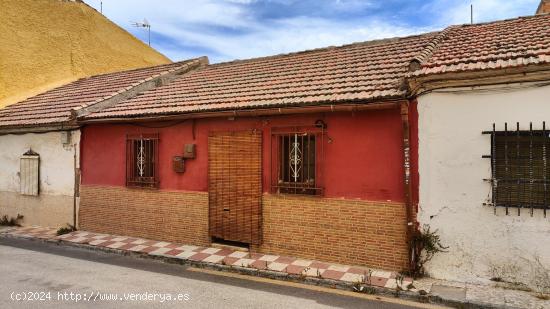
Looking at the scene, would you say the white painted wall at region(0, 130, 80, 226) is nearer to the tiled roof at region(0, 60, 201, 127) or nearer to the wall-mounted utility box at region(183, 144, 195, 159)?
the tiled roof at region(0, 60, 201, 127)

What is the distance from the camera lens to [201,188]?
8891 millimetres

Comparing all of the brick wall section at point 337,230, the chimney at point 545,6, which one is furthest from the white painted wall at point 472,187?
the chimney at point 545,6

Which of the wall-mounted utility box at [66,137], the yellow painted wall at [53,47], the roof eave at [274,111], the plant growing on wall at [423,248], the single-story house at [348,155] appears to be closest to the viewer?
the single-story house at [348,155]

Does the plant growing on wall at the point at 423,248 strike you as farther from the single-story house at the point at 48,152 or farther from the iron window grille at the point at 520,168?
the single-story house at the point at 48,152

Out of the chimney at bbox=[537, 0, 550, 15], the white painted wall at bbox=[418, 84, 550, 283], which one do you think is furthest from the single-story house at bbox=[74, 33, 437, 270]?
the chimney at bbox=[537, 0, 550, 15]

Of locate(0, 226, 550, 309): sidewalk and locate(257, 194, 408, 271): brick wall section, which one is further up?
locate(257, 194, 408, 271): brick wall section

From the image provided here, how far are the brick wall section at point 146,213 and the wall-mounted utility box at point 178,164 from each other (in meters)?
0.57

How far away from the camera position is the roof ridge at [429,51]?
6699 millimetres

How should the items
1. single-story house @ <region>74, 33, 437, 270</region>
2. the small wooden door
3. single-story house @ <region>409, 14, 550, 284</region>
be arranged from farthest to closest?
the small wooden door < single-story house @ <region>74, 33, 437, 270</region> < single-story house @ <region>409, 14, 550, 284</region>

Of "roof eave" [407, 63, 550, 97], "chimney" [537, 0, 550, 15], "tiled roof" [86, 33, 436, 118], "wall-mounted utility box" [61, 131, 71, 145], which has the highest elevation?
"chimney" [537, 0, 550, 15]

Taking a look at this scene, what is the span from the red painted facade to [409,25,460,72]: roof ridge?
91 centimetres

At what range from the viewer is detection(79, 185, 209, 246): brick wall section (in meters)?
8.93

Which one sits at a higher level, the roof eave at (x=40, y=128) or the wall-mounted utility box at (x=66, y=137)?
the roof eave at (x=40, y=128)

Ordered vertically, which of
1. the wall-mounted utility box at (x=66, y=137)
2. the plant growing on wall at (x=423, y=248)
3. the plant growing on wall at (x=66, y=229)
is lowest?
the plant growing on wall at (x=66, y=229)
